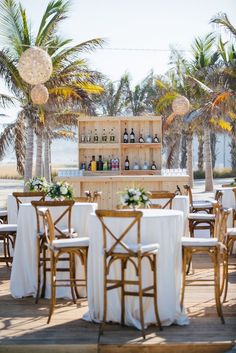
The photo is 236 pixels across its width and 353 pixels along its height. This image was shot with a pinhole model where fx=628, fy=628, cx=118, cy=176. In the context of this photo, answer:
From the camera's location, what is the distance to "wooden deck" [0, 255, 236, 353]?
14.8 feet

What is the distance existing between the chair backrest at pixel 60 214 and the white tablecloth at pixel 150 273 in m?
0.74

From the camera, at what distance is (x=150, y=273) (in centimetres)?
502

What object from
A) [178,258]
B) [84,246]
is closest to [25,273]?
[84,246]

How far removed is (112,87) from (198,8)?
20.5 m

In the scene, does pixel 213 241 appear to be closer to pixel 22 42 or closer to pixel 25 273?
pixel 25 273

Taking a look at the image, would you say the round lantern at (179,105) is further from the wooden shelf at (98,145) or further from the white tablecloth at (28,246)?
the white tablecloth at (28,246)

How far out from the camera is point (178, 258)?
5.12 meters

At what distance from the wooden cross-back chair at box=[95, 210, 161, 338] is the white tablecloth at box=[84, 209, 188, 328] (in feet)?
0.20

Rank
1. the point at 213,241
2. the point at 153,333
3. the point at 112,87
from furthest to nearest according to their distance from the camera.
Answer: the point at 112,87 → the point at 213,241 → the point at 153,333

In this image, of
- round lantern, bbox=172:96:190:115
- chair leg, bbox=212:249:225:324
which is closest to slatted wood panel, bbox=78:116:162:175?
round lantern, bbox=172:96:190:115

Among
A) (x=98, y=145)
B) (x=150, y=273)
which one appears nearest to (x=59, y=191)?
(x=150, y=273)

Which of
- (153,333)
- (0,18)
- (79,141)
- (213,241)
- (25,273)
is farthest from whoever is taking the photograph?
(0,18)

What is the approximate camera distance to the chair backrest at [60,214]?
5.76m

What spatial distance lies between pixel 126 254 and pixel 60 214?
1705 mm
